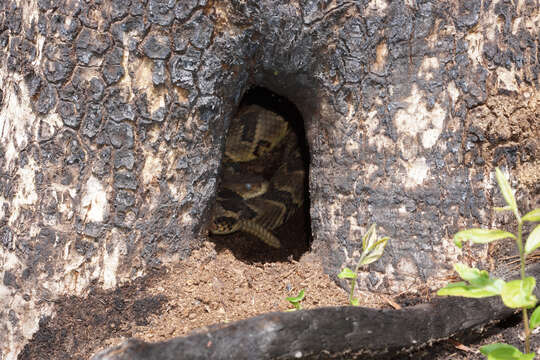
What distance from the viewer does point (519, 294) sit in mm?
1201

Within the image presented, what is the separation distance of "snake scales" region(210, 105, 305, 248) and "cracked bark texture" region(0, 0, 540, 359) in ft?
6.09

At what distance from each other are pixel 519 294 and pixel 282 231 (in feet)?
9.51

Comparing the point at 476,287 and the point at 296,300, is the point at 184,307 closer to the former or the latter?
the point at 296,300

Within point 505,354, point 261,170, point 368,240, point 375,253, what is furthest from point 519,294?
point 261,170

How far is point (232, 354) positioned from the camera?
1406 mm

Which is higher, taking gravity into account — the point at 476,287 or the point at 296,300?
the point at 476,287

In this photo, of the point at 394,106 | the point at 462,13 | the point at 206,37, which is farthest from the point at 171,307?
the point at 462,13

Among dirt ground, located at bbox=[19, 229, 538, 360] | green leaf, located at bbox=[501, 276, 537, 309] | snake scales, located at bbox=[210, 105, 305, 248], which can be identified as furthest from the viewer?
snake scales, located at bbox=[210, 105, 305, 248]

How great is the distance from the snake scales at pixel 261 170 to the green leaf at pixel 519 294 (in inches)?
109

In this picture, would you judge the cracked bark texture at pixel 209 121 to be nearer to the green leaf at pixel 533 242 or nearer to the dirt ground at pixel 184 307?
the dirt ground at pixel 184 307

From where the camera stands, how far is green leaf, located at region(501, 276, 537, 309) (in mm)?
1184

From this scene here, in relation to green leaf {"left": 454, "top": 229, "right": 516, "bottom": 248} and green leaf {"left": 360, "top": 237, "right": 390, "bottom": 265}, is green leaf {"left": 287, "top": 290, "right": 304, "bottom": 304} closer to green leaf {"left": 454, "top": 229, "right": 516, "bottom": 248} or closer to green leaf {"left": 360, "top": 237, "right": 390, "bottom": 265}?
green leaf {"left": 360, "top": 237, "right": 390, "bottom": 265}

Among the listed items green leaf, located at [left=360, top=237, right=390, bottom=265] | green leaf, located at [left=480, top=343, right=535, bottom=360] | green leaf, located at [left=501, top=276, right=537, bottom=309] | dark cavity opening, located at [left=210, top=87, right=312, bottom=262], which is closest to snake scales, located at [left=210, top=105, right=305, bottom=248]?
dark cavity opening, located at [left=210, top=87, right=312, bottom=262]

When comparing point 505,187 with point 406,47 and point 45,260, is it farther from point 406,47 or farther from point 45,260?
point 45,260
